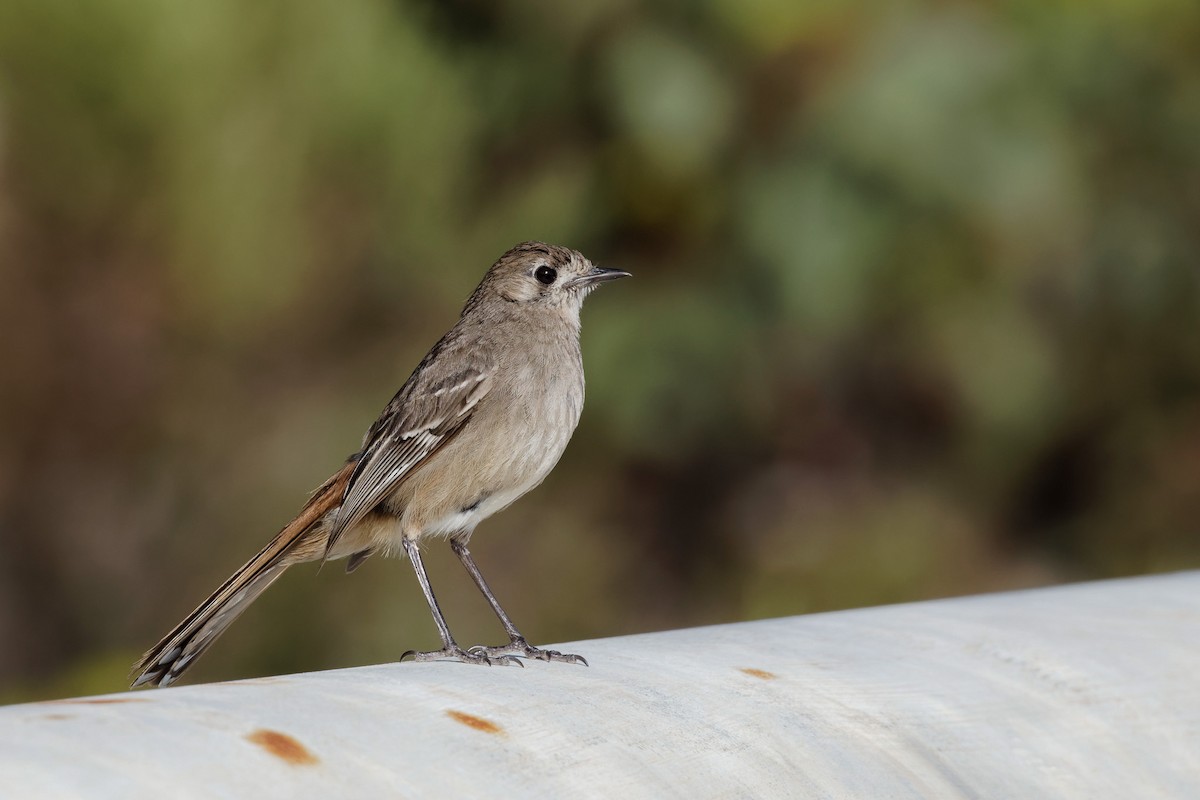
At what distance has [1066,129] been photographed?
5465 mm

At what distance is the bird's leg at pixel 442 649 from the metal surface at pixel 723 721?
1.79 feet

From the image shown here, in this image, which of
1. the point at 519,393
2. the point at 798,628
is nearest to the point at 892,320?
the point at 519,393

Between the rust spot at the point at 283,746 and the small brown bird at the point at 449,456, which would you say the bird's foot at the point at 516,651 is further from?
the rust spot at the point at 283,746

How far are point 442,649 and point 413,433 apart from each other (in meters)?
0.48

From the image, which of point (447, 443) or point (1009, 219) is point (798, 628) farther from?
point (1009, 219)

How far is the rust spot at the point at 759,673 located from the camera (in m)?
1.83

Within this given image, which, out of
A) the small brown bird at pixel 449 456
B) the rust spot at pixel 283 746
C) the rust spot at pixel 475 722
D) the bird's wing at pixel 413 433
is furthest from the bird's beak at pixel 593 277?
the rust spot at pixel 283 746

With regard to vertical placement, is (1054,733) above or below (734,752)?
above

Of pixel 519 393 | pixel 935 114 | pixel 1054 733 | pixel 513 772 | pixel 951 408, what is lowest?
→ pixel 513 772

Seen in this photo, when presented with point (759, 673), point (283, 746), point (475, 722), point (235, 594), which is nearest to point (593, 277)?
point (235, 594)

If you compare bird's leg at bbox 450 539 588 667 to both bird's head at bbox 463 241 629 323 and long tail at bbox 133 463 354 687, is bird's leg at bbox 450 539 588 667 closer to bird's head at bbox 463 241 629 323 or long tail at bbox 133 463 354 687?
long tail at bbox 133 463 354 687

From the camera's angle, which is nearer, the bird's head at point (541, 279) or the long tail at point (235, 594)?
the long tail at point (235, 594)

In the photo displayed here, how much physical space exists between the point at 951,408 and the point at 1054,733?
363 centimetres

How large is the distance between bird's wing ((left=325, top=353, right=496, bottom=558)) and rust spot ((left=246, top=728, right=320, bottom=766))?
6.00 ft
